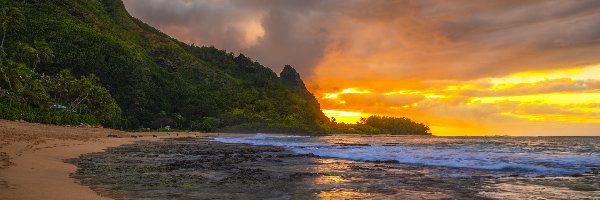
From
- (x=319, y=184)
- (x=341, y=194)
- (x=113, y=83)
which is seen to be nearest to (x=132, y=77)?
(x=113, y=83)

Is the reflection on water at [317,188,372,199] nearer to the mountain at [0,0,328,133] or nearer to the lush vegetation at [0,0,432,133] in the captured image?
the lush vegetation at [0,0,432,133]

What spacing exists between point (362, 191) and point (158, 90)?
14196cm

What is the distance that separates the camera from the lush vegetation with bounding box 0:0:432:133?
76.8 metres

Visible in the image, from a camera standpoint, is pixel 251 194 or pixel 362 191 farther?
pixel 362 191

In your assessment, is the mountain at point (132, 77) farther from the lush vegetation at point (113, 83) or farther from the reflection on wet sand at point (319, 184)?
the reflection on wet sand at point (319, 184)

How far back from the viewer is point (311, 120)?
18212 cm

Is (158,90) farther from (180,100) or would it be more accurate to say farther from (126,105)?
(126,105)

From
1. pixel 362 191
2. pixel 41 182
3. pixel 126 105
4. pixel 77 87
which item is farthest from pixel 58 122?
pixel 126 105

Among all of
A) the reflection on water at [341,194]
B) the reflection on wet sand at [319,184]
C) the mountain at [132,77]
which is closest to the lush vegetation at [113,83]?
the mountain at [132,77]

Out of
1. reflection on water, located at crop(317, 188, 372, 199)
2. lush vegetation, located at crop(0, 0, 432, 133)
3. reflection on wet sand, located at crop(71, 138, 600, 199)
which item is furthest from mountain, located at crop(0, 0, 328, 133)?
reflection on water, located at crop(317, 188, 372, 199)

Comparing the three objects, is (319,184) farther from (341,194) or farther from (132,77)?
(132,77)

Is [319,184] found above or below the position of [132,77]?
below

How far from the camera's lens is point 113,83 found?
12506cm

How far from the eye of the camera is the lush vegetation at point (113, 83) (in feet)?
252
